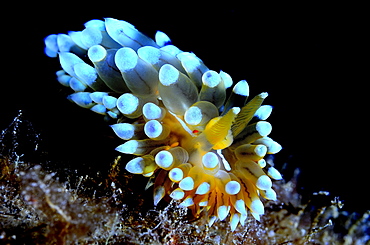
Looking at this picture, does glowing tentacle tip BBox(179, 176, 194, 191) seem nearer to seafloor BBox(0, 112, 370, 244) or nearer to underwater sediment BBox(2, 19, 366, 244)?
underwater sediment BBox(2, 19, 366, 244)

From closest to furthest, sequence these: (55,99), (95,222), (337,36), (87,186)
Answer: (95,222), (87,186), (55,99), (337,36)

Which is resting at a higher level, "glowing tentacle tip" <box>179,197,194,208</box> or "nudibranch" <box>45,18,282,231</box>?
"nudibranch" <box>45,18,282,231</box>

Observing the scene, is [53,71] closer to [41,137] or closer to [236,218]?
[41,137]

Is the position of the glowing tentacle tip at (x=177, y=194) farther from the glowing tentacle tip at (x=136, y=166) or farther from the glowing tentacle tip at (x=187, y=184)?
the glowing tentacle tip at (x=136, y=166)

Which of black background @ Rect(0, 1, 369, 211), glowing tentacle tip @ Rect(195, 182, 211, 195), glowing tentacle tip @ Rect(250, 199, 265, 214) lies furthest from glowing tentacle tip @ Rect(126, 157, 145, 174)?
black background @ Rect(0, 1, 369, 211)

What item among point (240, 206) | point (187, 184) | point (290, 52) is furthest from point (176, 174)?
point (290, 52)

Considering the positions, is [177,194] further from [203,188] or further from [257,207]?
[257,207]

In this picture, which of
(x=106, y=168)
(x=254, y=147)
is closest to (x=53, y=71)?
(x=106, y=168)

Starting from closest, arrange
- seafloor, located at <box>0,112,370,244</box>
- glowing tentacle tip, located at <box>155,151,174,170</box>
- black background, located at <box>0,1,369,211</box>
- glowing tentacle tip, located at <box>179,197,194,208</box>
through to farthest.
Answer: seafloor, located at <box>0,112,370,244</box> → glowing tentacle tip, located at <box>155,151,174,170</box> → glowing tentacle tip, located at <box>179,197,194,208</box> → black background, located at <box>0,1,369,211</box>
